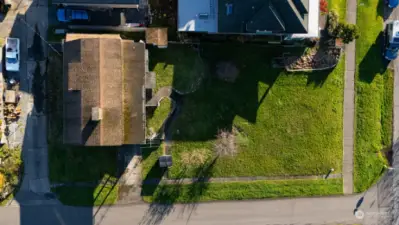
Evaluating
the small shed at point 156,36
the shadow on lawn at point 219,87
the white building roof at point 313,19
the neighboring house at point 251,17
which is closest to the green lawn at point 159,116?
the shadow on lawn at point 219,87

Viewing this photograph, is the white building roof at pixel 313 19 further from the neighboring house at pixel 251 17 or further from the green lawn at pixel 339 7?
the green lawn at pixel 339 7

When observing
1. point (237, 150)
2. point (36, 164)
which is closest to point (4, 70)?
point (36, 164)

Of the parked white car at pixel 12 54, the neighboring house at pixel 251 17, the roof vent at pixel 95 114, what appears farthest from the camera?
the parked white car at pixel 12 54

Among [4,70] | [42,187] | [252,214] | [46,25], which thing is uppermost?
[46,25]

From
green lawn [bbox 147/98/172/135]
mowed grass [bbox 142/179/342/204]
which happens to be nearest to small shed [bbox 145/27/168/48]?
green lawn [bbox 147/98/172/135]

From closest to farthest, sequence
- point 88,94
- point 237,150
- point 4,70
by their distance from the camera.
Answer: point 88,94 → point 4,70 → point 237,150

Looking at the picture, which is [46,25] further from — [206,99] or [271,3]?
[271,3]

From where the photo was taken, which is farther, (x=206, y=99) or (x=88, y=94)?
(x=206, y=99)

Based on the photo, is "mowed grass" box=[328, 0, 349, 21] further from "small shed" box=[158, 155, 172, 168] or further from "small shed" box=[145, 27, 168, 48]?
"small shed" box=[158, 155, 172, 168]
